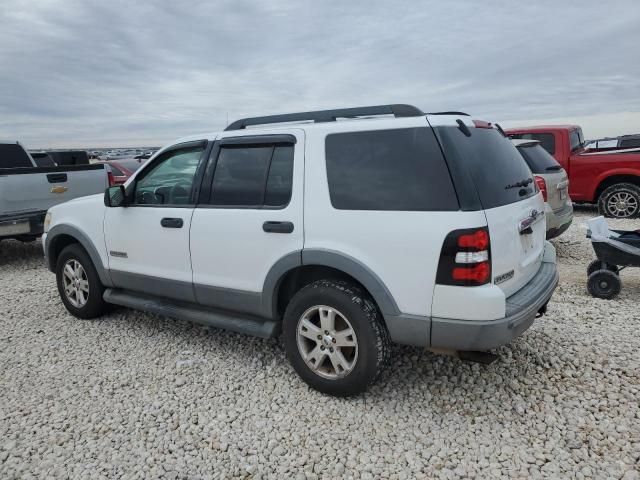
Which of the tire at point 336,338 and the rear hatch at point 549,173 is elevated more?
the rear hatch at point 549,173

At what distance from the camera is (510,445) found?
8.98ft

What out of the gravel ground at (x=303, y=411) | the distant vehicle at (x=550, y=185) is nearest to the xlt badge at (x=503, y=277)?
the gravel ground at (x=303, y=411)

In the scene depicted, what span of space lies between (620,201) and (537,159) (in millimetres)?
4188

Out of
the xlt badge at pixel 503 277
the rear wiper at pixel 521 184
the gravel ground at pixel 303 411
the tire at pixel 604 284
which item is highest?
the rear wiper at pixel 521 184

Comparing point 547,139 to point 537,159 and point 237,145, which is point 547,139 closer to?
point 537,159

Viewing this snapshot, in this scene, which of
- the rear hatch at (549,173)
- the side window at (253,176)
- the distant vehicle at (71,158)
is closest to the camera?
the side window at (253,176)

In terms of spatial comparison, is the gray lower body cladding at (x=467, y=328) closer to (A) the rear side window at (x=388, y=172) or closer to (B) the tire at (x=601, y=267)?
(A) the rear side window at (x=388, y=172)

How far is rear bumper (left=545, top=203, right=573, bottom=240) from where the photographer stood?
20.3 feet

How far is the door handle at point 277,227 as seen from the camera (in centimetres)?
322

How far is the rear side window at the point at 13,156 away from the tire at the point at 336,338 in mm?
7627

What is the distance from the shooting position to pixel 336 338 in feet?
10.2

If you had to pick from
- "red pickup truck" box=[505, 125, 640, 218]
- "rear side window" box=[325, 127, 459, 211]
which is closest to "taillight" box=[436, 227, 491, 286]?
"rear side window" box=[325, 127, 459, 211]

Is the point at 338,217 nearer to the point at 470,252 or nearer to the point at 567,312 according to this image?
the point at 470,252

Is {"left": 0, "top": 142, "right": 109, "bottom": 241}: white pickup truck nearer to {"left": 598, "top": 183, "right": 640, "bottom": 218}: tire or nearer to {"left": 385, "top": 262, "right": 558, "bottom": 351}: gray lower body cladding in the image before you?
{"left": 385, "top": 262, "right": 558, "bottom": 351}: gray lower body cladding
